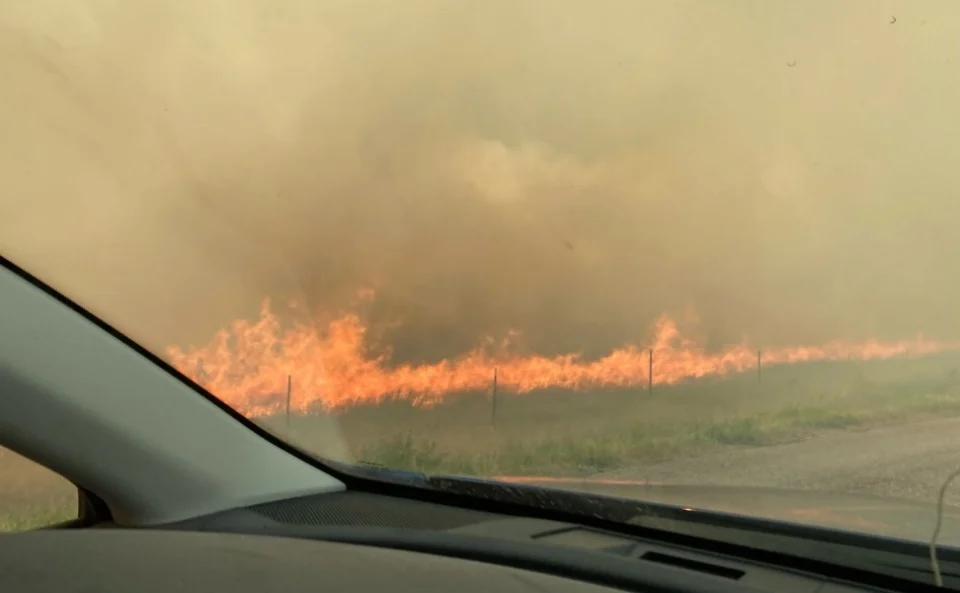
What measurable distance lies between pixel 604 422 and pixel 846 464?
1.22 m

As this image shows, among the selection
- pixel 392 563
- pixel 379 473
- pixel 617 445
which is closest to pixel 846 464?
pixel 617 445

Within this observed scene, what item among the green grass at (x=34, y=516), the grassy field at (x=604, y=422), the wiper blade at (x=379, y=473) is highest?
the grassy field at (x=604, y=422)

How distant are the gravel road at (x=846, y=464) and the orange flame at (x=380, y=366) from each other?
1.58ft

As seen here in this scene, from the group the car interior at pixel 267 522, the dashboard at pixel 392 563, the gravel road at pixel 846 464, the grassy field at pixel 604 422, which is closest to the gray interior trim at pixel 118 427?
the car interior at pixel 267 522

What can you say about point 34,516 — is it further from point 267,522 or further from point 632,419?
point 632,419

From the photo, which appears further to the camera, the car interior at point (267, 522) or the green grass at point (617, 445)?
the green grass at point (617, 445)

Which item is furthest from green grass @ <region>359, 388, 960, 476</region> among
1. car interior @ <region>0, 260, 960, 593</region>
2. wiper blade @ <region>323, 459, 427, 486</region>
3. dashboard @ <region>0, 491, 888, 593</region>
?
dashboard @ <region>0, 491, 888, 593</region>

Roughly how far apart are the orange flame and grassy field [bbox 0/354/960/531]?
8 centimetres

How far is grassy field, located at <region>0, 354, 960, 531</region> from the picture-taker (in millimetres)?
3213

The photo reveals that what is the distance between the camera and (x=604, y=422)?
4078 millimetres

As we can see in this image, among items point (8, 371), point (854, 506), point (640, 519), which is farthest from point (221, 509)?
point (854, 506)

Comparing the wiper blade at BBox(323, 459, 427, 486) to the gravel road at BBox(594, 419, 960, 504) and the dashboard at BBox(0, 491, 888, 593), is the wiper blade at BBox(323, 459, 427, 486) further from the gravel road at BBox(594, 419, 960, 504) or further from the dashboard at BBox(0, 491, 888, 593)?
the gravel road at BBox(594, 419, 960, 504)

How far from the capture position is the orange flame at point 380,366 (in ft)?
11.6

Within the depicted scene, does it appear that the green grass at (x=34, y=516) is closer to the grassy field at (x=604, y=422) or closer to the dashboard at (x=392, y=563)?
the grassy field at (x=604, y=422)
